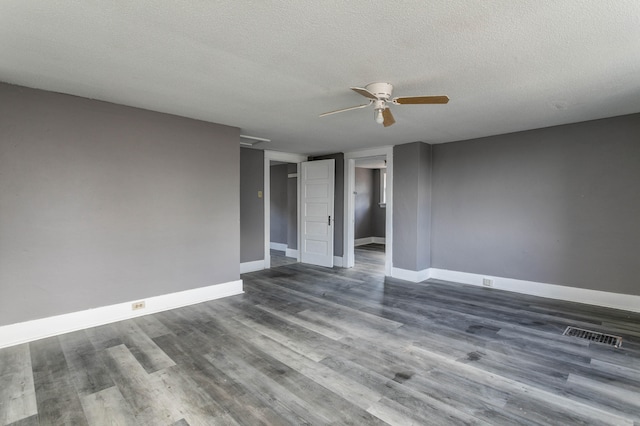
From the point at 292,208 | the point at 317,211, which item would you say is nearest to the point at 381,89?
the point at 317,211

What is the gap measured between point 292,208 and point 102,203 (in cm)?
486

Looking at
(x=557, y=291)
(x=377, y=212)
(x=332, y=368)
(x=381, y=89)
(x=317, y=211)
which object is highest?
(x=381, y=89)

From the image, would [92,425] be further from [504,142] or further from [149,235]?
[504,142]

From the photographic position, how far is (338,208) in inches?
262

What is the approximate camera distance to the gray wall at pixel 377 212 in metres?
10.2

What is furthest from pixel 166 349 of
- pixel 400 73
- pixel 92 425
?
pixel 400 73

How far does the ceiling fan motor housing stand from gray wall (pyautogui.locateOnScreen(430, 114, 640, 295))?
9.64ft

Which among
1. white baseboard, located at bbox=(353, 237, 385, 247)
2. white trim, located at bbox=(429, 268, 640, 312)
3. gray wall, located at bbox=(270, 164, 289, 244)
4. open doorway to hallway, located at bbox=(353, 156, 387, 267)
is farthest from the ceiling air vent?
white baseboard, located at bbox=(353, 237, 385, 247)

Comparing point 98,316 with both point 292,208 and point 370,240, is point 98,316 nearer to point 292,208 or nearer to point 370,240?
point 292,208

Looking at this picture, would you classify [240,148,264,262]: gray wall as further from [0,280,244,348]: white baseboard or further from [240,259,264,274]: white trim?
[0,280,244,348]: white baseboard

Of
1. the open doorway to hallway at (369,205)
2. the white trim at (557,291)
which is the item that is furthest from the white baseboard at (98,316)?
the open doorway to hallway at (369,205)

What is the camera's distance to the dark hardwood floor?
2.02 m

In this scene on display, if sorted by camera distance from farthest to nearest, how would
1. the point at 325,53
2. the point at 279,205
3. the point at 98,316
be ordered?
the point at 279,205 < the point at 98,316 < the point at 325,53

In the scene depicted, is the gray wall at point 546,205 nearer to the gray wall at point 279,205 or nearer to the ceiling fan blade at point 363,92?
the ceiling fan blade at point 363,92
